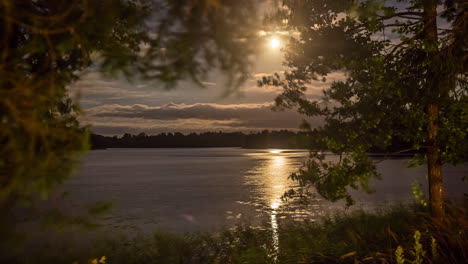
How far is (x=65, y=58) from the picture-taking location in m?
4.60

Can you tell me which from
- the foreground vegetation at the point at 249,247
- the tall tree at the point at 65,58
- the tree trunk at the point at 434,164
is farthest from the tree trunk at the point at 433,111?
the tall tree at the point at 65,58

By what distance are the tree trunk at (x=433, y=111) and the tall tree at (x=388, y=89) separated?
0.07ft

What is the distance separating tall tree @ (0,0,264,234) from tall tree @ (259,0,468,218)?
4.64 meters

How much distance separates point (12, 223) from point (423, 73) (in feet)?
31.8

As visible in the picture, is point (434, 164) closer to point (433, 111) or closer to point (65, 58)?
point (433, 111)

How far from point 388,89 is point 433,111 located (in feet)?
4.57

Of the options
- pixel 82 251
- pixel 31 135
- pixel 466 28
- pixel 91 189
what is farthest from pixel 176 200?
pixel 31 135

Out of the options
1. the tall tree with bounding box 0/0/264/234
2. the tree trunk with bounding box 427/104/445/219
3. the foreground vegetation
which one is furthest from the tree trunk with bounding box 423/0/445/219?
the tall tree with bounding box 0/0/264/234

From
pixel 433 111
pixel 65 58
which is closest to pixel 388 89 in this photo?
pixel 433 111

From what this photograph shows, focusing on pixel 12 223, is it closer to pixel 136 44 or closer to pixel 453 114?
pixel 136 44

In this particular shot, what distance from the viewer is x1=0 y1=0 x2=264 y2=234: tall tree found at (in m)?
3.42

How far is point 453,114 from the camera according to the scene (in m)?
9.02

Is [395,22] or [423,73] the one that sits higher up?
[395,22]

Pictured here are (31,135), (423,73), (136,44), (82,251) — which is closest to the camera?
(31,135)
